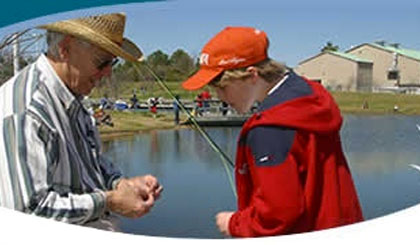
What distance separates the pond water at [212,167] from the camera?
1130 mm

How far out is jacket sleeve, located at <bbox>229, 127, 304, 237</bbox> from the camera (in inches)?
24.2

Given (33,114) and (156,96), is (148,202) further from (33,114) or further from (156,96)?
(156,96)

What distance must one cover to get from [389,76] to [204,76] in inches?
32.0

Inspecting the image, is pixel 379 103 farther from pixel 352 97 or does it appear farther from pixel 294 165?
pixel 294 165

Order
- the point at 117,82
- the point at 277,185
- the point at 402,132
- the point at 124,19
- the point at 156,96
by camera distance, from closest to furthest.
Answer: the point at 277,185 → the point at 124,19 → the point at 117,82 → the point at 156,96 → the point at 402,132

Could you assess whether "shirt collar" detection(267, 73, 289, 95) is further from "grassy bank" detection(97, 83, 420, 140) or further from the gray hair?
"grassy bank" detection(97, 83, 420, 140)

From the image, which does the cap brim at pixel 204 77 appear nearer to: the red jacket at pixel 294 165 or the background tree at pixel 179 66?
the red jacket at pixel 294 165

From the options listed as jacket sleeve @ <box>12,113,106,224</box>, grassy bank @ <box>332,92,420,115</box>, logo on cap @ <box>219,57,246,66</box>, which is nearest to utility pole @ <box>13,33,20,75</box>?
jacket sleeve @ <box>12,113,106,224</box>

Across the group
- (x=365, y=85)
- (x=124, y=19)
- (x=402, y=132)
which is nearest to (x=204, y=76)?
(x=124, y=19)

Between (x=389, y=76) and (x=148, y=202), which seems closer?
(x=148, y=202)

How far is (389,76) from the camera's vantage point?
4.48 feet

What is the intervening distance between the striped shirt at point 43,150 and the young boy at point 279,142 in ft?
0.60

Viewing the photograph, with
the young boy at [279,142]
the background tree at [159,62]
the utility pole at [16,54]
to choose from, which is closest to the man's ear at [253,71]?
the young boy at [279,142]

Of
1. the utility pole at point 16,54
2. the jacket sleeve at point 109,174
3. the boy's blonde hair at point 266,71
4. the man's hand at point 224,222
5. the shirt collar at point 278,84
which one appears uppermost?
the boy's blonde hair at point 266,71
